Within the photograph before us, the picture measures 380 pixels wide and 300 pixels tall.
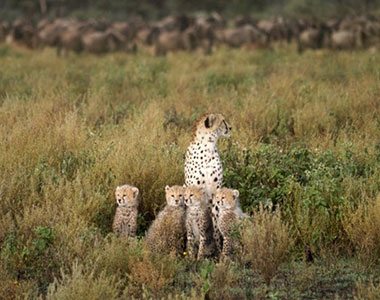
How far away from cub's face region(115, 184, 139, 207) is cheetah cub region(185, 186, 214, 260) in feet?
1.72

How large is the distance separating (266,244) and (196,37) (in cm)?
2151

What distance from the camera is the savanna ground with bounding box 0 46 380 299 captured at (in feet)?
21.4

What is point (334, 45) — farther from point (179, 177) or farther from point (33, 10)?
point (33, 10)

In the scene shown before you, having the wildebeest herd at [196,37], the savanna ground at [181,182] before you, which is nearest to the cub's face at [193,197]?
the savanna ground at [181,182]

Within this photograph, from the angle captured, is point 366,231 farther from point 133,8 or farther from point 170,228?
point 133,8

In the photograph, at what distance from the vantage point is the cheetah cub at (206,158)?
25.2 ft

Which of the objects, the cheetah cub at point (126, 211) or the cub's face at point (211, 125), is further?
the cub's face at point (211, 125)

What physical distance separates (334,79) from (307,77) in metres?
0.51

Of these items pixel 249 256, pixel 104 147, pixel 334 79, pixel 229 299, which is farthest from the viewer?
pixel 334 79

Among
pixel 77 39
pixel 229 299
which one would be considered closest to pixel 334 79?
pixel 229 299

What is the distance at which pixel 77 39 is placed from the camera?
26984mm

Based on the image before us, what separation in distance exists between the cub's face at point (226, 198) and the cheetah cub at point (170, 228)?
14.2 inches

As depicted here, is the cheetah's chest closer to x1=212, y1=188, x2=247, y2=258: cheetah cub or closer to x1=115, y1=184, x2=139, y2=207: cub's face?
x1=212, y1=188, x2=247, y2=258: cheetah cub

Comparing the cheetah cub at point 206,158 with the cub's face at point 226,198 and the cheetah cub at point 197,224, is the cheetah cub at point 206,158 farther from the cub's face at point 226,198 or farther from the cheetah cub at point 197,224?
the cub's face at point 226,198
